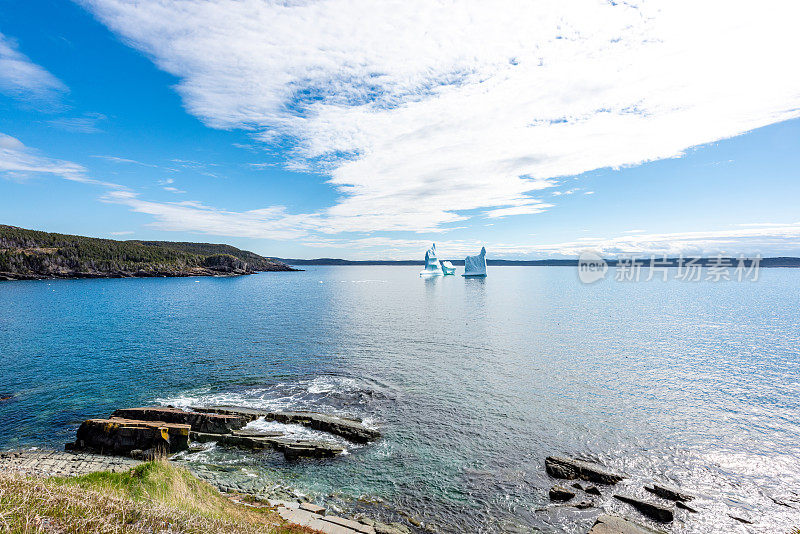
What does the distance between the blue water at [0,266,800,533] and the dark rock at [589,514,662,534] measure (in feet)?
2.78

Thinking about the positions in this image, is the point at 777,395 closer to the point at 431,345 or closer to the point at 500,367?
the point at 500,367

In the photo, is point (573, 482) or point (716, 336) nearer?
point (573, 482)

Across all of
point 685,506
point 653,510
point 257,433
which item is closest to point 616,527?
point 653,510

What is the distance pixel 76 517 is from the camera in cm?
760

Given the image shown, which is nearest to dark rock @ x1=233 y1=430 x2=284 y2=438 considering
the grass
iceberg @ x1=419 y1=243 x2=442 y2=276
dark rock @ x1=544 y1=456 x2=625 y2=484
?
the grass

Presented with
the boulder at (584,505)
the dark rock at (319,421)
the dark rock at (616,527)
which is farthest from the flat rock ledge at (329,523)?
the boulder at (584,505)

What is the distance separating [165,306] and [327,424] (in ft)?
258

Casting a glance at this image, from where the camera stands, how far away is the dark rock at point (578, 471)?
62.3 ft

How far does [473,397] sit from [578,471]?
10599 mm

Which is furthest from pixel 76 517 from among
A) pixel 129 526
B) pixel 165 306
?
pixel 165 306

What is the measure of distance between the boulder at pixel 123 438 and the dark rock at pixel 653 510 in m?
25.1

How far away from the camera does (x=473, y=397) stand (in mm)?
29500

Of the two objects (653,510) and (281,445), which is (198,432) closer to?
(281,445)

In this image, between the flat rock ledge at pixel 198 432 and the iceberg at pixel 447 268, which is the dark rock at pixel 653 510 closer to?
the flat rock ledge at pixel 198 432
